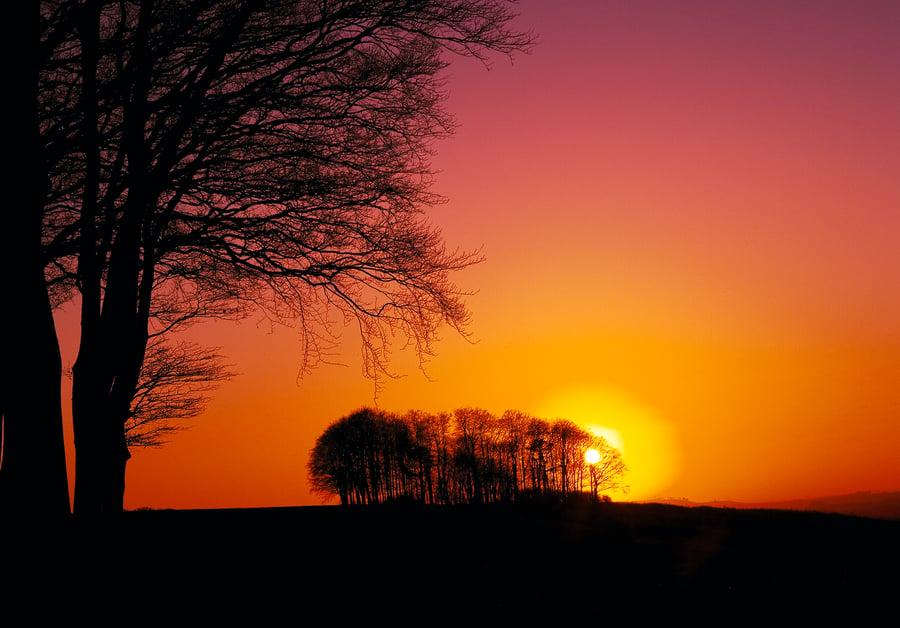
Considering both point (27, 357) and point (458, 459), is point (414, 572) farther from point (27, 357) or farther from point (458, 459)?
point (458, 459)

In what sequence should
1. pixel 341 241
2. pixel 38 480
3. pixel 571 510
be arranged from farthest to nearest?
1. pixel 571 510
2. pixel 341 241
3. pixel 38 480

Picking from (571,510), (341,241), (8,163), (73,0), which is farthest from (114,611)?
(571,510)

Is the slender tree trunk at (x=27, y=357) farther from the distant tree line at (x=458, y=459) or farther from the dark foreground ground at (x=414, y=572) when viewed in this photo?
the distant tree line at (x=458, y=459)

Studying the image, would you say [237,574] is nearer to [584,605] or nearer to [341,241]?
[584,605]

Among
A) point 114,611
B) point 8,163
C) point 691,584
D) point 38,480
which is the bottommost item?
point 691,584

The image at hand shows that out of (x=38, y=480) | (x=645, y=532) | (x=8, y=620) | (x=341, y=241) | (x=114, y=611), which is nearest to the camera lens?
(x=8, y=620)

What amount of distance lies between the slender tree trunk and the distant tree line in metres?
45.4

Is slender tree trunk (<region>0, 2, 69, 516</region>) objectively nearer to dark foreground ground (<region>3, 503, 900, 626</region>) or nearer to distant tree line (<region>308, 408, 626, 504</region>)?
dark foreground ground (<region>3, 503, 900, 626</region>)

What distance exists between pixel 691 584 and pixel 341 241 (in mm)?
7159

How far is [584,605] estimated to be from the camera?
7.92 meters

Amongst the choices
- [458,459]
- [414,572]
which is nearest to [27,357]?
[414,572]

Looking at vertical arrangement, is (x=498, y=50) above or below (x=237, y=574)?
above

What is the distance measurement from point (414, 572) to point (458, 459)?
56272 mm

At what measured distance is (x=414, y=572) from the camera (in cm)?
817
